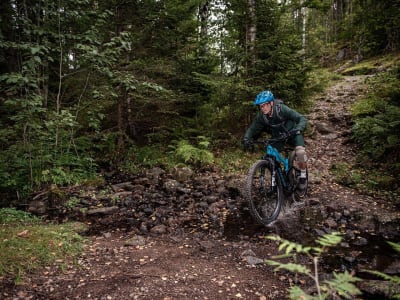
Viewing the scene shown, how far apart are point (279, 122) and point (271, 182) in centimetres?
136

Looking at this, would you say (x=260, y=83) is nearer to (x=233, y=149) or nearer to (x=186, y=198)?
(x=233, y=149)

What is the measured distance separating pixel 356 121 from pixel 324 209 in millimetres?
6189

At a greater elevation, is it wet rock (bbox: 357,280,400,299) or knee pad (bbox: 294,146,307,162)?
knee pad (bbox: 294,146,307,162)

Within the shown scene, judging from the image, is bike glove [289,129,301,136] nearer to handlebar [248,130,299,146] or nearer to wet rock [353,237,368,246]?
handlebar [248,130,299,146]

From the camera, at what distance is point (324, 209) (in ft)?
20.3

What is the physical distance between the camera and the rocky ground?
358 cm

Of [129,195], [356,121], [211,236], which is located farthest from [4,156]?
[356,121]

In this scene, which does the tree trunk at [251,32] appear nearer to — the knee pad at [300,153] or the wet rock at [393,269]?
the knee pad at [300,153]

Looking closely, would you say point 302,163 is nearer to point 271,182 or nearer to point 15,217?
point 271,182

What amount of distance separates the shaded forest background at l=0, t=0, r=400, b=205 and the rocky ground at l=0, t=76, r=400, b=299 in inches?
49.1

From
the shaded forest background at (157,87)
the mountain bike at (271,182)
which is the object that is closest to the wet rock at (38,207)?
the shaded forest background at (157,87)

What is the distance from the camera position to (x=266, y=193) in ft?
19.3

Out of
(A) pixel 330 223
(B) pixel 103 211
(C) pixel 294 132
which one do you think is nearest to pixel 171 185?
(B) pixel 103 211

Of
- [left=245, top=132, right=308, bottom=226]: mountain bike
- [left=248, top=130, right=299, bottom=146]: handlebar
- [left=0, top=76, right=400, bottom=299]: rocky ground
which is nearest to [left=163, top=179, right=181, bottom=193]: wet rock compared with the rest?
[left=0, top=76, right=400, bottom=299]: rocky ground
